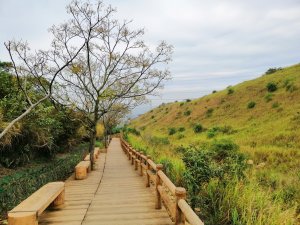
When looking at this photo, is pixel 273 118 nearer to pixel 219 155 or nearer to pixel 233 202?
pixel 219 155

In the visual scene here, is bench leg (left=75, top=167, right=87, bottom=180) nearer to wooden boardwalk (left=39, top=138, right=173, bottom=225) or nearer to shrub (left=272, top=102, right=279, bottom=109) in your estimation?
wooden boardwalk (left=39, top=138, right=173, bottom=225)

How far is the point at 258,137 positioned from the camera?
2698cm

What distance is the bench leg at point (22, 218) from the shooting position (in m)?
5.47

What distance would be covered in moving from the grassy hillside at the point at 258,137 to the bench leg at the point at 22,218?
11.3 feet

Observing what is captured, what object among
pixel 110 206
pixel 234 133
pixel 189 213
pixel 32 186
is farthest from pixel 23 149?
pixel 234 133

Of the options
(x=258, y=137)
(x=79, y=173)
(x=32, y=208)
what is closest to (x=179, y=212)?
(x=32, y=208)

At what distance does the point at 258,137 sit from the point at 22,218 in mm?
23915

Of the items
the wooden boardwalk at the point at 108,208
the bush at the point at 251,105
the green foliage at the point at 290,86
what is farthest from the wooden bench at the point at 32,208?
the bush at the point at 251,105

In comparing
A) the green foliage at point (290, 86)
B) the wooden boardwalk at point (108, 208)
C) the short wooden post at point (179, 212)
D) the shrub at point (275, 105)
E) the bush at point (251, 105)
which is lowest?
the wooden boardwalk at point (108, 208)

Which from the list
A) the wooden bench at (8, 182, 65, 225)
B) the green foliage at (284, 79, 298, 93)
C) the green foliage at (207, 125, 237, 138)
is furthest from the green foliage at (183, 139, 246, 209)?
the green foliage at (284, 79, 298, 93)

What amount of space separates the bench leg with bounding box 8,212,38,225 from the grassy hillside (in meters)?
3.43

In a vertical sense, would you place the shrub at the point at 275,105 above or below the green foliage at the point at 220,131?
above

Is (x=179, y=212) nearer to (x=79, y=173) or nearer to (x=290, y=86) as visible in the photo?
(x=79, y=173)

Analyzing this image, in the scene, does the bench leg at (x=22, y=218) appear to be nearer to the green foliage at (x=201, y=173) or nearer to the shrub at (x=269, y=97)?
the green foliage at (x=201, y=173)
